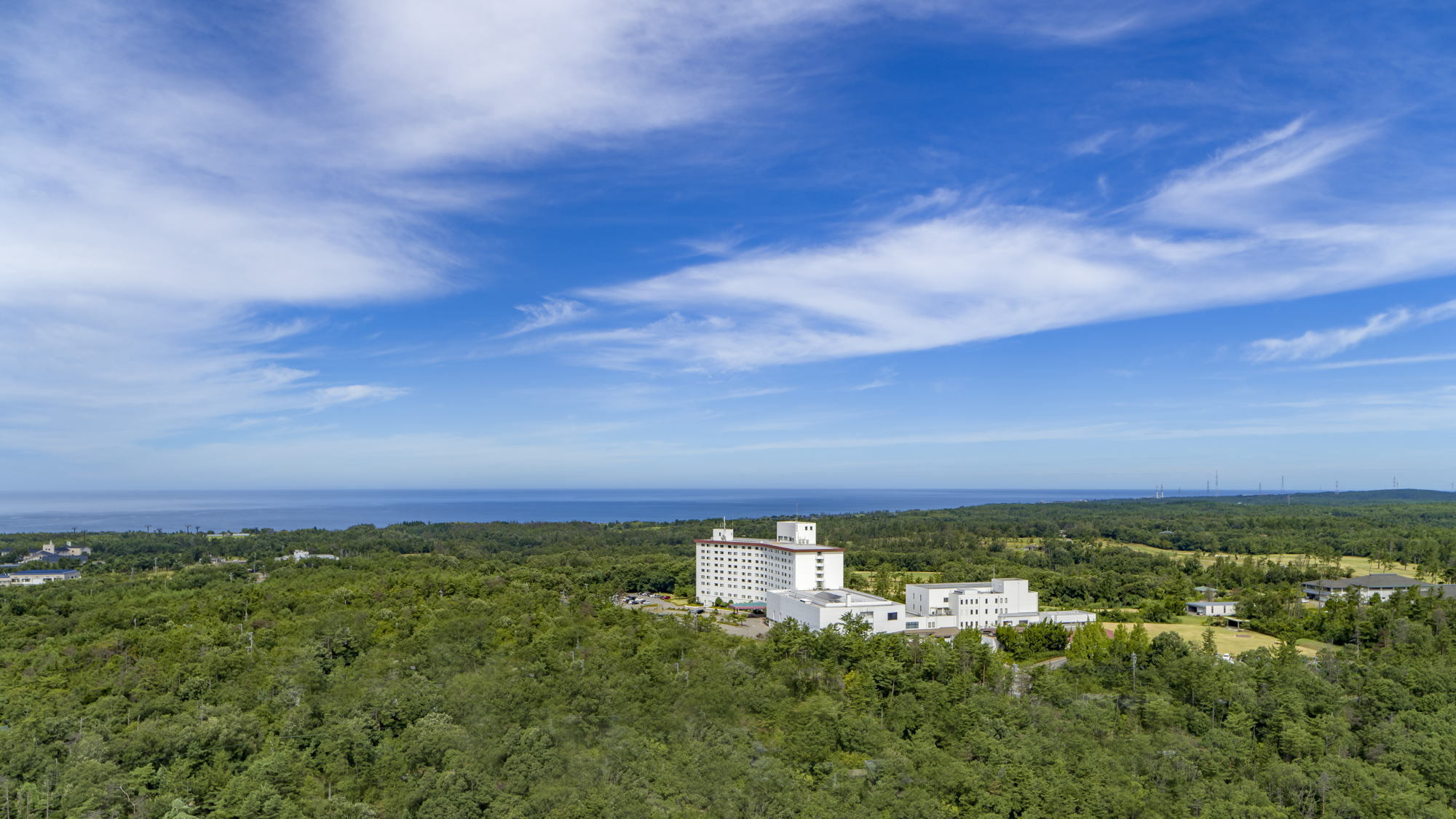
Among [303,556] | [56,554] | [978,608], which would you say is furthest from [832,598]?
[56,554]

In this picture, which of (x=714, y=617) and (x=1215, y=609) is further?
(x=1215, y=609)

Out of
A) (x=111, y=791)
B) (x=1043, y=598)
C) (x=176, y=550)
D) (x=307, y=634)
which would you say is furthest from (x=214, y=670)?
(x=176, y=550)

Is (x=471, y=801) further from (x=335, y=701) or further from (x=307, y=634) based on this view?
(x=307, y=634)

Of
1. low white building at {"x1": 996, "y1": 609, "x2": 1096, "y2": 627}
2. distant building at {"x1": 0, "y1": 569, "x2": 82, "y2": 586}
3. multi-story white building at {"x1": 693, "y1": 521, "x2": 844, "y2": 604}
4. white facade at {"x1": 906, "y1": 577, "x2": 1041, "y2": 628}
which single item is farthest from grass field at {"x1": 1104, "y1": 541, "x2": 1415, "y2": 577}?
distant building at {"x1": 0, "y1": 569, "x2": 82, "y2": 586}

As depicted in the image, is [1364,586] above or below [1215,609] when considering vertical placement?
above

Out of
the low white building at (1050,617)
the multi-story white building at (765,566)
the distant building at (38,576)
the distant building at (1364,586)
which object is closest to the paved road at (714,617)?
the multi-story white building at (765,566)

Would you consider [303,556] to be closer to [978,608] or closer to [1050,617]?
[978,608]

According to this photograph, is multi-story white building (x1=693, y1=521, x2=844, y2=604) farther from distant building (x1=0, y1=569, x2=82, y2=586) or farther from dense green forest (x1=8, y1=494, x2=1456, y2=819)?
distant building (x1=0, y1=569, x2=82, y2=586)
